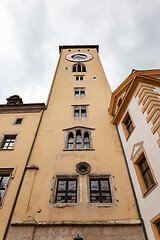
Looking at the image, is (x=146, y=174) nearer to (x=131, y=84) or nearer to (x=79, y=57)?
(x=131, y=84)

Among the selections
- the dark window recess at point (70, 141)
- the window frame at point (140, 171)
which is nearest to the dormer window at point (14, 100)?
the dark window recess at point (70, 141)

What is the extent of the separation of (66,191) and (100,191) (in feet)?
6.51

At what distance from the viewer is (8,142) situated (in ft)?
42.2

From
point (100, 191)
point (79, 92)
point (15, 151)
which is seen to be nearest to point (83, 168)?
point (100, 191)

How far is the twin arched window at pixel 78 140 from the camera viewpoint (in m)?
12.4

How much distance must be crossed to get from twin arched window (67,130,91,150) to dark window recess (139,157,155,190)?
4.30m

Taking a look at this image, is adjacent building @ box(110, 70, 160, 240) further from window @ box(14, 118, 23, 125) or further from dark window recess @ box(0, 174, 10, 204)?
window @ box(14, 118, 23, 125)

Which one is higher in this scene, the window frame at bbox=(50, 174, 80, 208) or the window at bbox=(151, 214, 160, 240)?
the window frame at bbox=(50, 174, 80, 208)

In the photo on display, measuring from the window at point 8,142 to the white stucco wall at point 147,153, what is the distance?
856cm

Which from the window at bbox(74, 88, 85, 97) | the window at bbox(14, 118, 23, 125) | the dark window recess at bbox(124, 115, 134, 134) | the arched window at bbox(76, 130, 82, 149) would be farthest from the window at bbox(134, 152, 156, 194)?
the window at bbox(74, 88, 85, 97)

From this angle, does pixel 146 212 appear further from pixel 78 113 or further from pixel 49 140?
pixel 78 113

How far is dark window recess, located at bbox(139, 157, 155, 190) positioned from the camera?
26.9ft

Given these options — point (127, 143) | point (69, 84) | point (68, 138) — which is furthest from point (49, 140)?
point (69, 84)

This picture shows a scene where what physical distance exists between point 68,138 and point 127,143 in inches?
180
